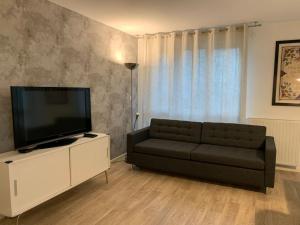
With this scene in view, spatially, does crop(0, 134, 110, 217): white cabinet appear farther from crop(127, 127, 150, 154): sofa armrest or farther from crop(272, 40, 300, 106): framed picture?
crop(272, 40, 300, 106): framed picture

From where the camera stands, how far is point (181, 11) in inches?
129

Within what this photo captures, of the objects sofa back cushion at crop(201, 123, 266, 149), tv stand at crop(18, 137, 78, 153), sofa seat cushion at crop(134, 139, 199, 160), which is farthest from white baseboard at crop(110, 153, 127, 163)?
sofa back cushion at crop(201, 123, 266, 149)

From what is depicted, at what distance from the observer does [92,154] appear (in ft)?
10.2

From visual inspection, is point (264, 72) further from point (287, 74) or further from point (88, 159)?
point (88, 159)

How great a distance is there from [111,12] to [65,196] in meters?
2.54

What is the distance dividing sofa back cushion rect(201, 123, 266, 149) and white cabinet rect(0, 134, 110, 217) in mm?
1790

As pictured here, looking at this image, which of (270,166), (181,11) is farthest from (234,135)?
(181,11)

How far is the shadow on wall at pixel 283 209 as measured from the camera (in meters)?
2.46

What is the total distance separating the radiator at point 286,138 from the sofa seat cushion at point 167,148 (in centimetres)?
128

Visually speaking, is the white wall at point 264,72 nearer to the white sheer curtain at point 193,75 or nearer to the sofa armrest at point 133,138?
the white sheer curtain at point 193,75

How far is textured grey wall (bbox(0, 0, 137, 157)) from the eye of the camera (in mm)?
2551

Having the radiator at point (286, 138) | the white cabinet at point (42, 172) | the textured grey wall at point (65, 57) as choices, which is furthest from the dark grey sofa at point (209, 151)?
the white cabinet at point (42, 172)

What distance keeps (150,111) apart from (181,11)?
6.82ft

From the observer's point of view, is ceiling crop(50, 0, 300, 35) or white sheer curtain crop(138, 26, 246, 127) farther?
white sheer curtain crop(138, 26, 246, 127)
